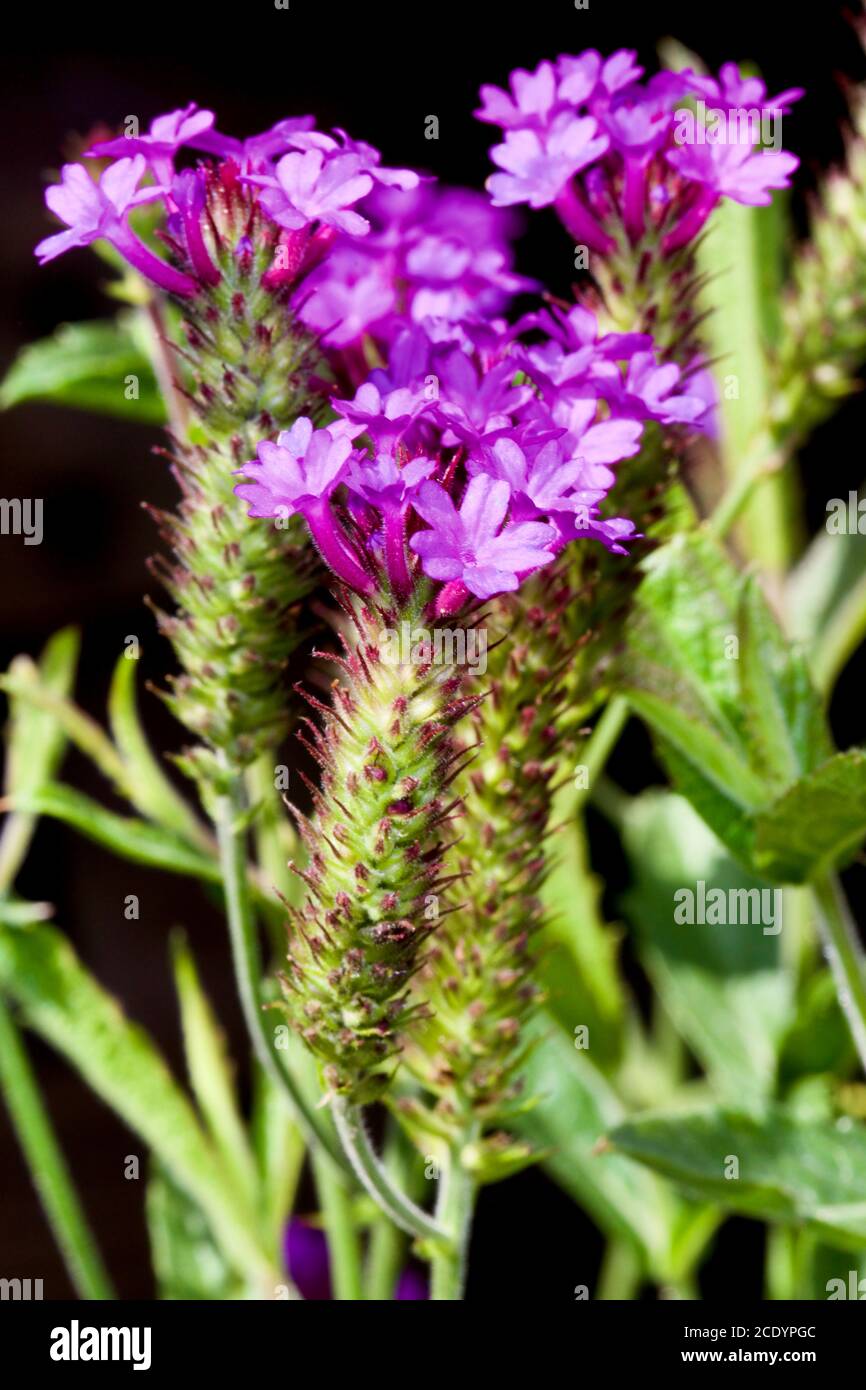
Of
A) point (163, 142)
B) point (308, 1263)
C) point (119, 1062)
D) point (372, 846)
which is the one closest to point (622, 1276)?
point (308, 1263)

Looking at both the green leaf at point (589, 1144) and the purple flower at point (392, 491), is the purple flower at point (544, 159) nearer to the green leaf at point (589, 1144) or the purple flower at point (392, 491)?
the purple flower at point (392, 491)

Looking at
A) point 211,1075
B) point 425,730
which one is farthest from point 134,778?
point 425,730

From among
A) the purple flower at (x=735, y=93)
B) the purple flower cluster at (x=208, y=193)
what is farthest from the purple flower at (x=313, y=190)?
the purple flower at (x=735, y=93)

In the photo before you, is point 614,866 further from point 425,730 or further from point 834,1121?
point 425,730

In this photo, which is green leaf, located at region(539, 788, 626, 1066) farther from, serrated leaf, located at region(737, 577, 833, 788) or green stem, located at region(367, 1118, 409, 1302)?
serrated leaf, located at region(737, 577, 833, 788)


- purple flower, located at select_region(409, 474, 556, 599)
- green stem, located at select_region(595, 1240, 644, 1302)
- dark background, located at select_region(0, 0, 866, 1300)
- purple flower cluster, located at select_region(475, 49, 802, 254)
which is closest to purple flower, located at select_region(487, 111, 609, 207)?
purple flower cluster, located at select_region(475, 49, 802, 254)

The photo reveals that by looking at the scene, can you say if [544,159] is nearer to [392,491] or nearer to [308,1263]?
[392,491]
